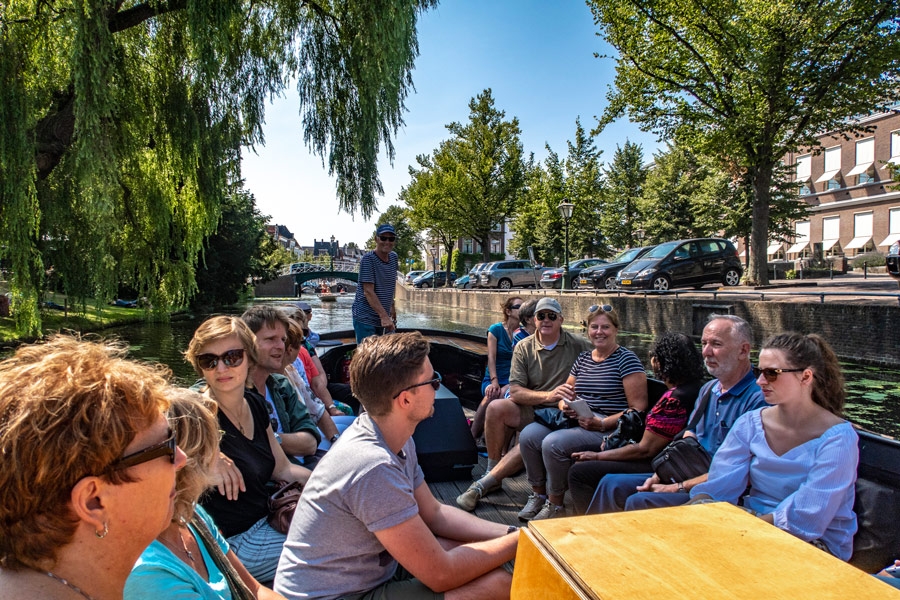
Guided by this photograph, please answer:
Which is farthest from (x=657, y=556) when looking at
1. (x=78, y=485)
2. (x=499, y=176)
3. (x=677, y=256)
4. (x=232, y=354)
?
(x=499, y=176)

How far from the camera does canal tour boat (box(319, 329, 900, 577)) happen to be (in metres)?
1.70

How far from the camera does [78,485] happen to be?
730 millimetres

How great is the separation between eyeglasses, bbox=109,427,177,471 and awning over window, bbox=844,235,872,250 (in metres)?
34.8

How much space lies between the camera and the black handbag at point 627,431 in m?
2.65

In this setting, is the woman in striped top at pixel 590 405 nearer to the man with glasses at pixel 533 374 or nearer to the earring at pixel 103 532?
the man with glasses at pixel 533 374

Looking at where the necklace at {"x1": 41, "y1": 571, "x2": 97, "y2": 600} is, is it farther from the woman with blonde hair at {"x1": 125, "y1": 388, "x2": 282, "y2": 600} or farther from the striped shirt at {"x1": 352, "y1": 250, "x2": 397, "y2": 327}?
the striped shirt at {"x1": 352, "y1": 250, "x2": 397, "y2": 327}

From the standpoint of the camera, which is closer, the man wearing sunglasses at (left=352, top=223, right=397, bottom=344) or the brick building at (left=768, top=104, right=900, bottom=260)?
the man wearing sunglasses at (left=352, top=223, right=397, bottom=344)

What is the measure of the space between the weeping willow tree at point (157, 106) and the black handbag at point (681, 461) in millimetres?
4299

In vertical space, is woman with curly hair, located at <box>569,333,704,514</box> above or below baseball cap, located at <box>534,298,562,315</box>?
below

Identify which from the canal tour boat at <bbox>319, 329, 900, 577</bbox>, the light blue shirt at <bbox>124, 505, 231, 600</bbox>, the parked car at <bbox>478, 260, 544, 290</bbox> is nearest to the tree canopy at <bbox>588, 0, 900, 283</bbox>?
the parked car at <bbox>478, 260, 544, 290</bbox>

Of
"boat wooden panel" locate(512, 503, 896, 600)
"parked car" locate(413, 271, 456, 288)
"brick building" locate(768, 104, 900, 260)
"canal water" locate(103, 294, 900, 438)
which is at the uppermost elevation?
"brick building" locate(768, 104, 900, 260)

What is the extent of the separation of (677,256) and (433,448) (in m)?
13.1

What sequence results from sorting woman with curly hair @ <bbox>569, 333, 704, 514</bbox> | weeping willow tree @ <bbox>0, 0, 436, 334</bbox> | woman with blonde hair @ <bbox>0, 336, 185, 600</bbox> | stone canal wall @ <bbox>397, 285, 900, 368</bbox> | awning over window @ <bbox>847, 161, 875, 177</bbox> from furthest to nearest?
awning over window @ <bbox>847, 161, 875, 177</bbox> < stone canal wall @ <bbox>397, 285, 900, 368</bbox> < weeping willow tree @ <bbox>0, 0, 436, 334</bbox> < woman with curly hair @ <bbox>569, 333, 704, 514</bbox> < woman with blonde hair @ <bbox>0, 336, 185, 600</bbox>

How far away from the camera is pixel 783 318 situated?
32.5 ft
